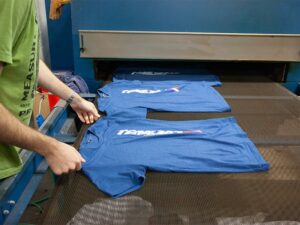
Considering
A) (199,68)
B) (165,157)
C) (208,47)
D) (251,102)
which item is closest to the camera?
(165,157)

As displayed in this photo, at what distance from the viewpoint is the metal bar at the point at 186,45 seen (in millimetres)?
1861

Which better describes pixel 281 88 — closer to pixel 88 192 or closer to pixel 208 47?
pixel 208 47

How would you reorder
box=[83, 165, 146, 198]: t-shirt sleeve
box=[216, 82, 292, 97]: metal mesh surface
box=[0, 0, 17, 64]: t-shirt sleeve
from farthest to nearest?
box=[216, 82, 292, 97]: metal mesh surface → box=[83, 165, 146, 198]: t-shirt sleeve → box=[0, 0, 17, 64]: t-shirt sleeve

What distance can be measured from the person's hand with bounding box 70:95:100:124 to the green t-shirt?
338 mm

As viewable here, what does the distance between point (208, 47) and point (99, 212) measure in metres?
1.34

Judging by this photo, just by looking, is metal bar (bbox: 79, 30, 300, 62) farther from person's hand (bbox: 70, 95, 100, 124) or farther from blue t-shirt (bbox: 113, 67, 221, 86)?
person's hand (bbox: 70, 95, 100, 124)

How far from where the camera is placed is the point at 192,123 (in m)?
1.34

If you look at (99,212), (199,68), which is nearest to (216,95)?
(199,68)

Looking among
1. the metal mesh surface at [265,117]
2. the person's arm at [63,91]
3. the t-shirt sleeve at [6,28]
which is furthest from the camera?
the metal mesh surface at [265,117]

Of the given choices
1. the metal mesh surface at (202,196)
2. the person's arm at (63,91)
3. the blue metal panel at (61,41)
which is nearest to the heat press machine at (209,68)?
the metal mesh surface at (202,196)

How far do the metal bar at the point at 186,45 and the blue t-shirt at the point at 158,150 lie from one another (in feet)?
2.17

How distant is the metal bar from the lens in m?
1.86

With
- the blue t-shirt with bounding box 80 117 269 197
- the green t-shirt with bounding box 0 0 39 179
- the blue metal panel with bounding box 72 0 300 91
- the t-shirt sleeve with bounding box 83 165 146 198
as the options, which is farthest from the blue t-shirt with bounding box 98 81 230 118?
the green t-shirt with bounding box 0 0 39 179

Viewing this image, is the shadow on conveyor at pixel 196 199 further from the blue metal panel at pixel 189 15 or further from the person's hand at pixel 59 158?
the blue metal panel at pixel 189 15
